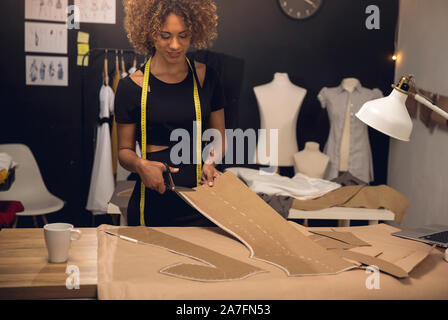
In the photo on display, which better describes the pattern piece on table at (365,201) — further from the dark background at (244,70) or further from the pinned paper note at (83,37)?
the pinned paper note at (83,37)

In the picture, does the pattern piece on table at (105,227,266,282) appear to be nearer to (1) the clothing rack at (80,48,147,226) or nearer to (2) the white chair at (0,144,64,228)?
(2) the white chair at (0,144,64,228)

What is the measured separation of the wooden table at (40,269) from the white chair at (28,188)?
2355 millimetres

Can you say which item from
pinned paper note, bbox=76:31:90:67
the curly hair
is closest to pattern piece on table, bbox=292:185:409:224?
the curly hair

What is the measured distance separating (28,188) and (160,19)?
8.29ft

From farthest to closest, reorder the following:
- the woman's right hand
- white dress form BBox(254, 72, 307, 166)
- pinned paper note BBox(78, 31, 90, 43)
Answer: pinned paper note BBox(78, 31, 90, 43)
white dress form BBox(254, 72, 307, 166)
the woman's right hand

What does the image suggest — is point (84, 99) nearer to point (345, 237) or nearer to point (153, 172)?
point (153, 172)

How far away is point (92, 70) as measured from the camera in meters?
4.50

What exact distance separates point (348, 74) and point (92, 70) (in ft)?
7.57

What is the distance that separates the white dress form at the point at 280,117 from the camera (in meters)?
4.21

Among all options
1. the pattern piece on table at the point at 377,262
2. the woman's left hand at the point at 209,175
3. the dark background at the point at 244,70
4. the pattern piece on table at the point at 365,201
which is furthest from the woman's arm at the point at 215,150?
the dark background at the point at 244,70

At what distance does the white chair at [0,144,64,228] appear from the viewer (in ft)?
13.1

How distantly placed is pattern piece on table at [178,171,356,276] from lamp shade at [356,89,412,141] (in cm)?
40

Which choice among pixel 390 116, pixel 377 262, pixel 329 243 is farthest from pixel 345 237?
pixel 390 116
